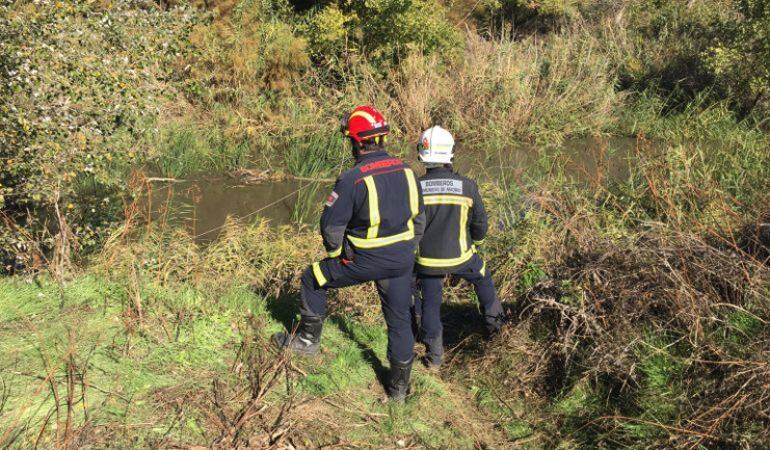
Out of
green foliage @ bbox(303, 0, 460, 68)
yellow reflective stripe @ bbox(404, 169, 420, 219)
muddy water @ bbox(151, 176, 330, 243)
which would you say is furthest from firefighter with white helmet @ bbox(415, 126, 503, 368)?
green foliage @ bbox(303, 0, 460, 68)

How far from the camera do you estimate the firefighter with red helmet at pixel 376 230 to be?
139 inches

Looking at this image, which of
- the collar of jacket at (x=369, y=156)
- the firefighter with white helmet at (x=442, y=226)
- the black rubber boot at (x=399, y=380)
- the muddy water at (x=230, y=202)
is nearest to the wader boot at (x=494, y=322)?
the firefighter with white helmet at (x=442, y=226)

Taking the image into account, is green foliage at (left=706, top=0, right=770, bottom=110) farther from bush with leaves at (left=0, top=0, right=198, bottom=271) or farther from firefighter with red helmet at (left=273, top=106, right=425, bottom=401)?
bush with leaves at (left=0, top=0, right=198, bottom=271)

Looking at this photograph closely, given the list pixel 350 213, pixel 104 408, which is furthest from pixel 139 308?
pixel 350 213

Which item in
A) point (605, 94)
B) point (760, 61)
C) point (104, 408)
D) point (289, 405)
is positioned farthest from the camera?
point (605, 94)

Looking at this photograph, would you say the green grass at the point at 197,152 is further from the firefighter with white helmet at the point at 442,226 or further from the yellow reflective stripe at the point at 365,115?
the yellow reflective stripe at the point at 365,115

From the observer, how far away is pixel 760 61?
902cm

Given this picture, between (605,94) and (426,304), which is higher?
(426,304)

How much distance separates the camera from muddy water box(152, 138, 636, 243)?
7836mm

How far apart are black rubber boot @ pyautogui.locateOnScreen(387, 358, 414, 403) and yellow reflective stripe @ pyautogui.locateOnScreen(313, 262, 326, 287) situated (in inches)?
25.9

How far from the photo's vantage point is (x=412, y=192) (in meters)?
3.66

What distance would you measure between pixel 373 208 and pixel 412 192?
271 millimetres

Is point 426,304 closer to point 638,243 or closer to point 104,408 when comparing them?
point 638,243

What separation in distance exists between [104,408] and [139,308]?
3.40 feet
